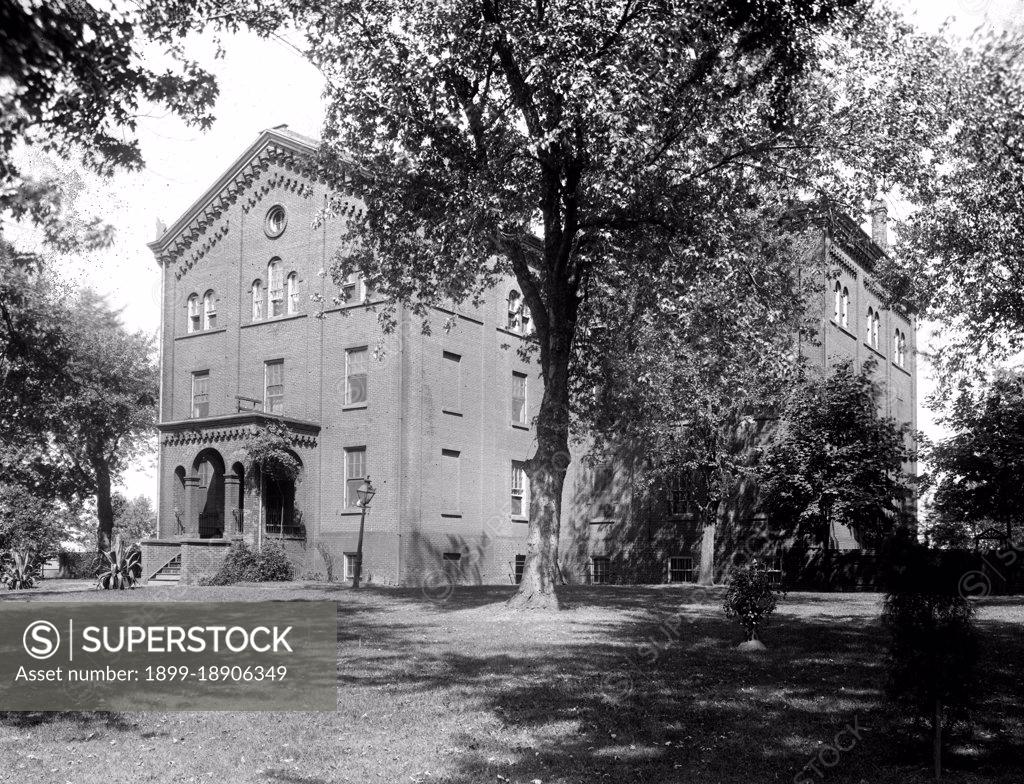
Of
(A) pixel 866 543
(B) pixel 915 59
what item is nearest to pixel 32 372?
(B) pixel 915 59

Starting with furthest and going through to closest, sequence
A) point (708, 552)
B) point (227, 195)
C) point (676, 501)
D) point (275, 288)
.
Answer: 1. point (676, 501)
2. point (227, 195)
3. point (275, 288)
4. point (708, 552)

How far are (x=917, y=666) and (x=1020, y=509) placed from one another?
2690 centimetres

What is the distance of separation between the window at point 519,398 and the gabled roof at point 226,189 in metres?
11.9

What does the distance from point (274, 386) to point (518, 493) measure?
10352mm

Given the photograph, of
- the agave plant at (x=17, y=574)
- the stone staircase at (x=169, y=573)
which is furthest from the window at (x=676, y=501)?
the agave plant at (x=17, y=574)

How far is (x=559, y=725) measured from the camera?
940 cm

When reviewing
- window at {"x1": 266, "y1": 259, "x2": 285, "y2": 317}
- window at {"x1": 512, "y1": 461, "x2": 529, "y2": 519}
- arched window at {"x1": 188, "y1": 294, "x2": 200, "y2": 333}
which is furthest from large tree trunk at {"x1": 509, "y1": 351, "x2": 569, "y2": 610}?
arched window at {"x1": 188, "y1": 294, "x2": 200, "y2": 333}

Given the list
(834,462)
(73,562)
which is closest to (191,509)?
(73,562)

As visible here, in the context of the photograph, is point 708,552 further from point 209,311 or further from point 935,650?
point 935,650

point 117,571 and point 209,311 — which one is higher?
point 209,311

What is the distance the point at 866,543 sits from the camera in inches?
1270

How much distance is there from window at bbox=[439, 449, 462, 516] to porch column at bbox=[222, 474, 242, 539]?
6910 millimetres

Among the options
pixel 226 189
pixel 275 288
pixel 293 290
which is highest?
pixel 226 189

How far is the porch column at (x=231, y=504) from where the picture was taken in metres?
32.3
